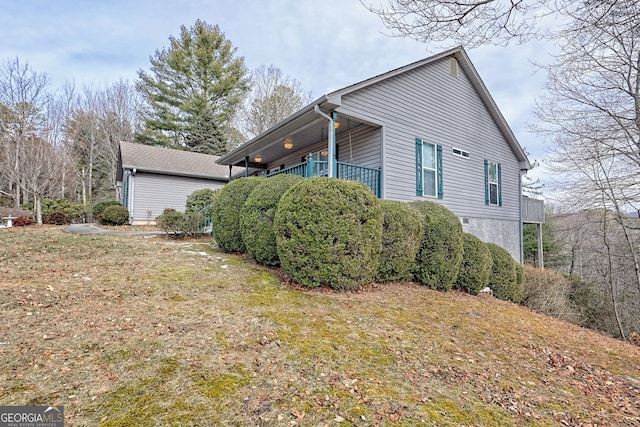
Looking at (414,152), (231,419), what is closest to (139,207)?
(414,152)

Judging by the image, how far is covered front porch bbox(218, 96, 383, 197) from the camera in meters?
7.27

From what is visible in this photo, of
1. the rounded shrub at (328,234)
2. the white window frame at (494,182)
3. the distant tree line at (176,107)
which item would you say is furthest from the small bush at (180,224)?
the distant tree line at (176,107)

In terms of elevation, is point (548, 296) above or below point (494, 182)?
below

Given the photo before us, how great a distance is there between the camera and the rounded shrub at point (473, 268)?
20.5 ft

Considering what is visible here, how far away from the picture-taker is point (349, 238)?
457 cm

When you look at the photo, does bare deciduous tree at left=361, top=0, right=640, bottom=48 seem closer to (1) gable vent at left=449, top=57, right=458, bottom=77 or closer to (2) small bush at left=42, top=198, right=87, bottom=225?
(1) gable vent at left=449, top=57, right=458, bottom=77

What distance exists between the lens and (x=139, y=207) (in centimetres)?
1480

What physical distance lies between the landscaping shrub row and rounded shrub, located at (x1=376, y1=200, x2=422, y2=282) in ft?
0.06

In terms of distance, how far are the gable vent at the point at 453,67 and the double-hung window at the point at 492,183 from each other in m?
3.40

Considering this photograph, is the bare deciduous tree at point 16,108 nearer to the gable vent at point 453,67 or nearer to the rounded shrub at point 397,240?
the rounded shrub at point 397,240

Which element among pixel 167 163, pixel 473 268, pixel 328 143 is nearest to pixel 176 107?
pixel 167 163

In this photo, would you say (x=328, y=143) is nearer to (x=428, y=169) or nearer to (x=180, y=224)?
(x=428, y=169)

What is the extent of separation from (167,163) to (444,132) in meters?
13.8

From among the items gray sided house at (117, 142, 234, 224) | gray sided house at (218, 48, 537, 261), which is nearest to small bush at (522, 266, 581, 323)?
gray sided house at (218, 48, 537, 261)
